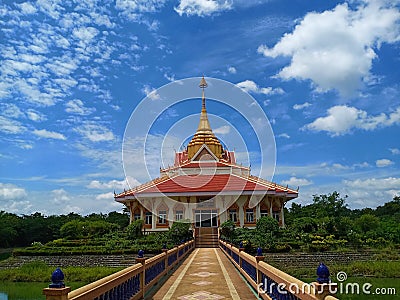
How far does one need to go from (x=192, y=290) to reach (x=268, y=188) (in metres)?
22.0

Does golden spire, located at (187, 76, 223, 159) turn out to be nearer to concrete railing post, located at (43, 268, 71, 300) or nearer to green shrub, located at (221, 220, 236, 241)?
green shrub, located at (221, 220, 236, 241)

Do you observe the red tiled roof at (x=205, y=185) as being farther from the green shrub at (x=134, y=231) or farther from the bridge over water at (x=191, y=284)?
the bridge over water at (x=191, y=284)

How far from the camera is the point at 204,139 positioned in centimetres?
3888

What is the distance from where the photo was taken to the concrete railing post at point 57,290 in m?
3.53

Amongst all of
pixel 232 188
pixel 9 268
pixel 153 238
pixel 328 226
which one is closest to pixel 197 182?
pixel 232 188

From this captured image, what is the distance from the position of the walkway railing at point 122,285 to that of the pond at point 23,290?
634 centimetres

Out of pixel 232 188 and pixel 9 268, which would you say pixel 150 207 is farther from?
pixel 9 268

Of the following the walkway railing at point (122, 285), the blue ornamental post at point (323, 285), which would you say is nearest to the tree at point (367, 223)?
the walkway railing at point (122, 285)

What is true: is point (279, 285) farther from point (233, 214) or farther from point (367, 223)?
point (367, 223)

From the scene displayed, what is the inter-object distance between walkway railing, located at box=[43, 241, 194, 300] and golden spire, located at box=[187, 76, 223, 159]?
27.2 m

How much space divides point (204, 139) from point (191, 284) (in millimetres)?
30074

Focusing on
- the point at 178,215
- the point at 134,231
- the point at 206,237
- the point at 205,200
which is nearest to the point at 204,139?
the point at 205,200

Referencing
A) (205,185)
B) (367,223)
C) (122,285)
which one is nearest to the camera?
(122,285)

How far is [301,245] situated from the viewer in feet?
72.3
